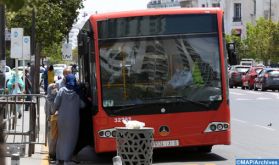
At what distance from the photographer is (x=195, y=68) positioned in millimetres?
13586

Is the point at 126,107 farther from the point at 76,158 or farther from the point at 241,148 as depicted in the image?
the point at 241,148

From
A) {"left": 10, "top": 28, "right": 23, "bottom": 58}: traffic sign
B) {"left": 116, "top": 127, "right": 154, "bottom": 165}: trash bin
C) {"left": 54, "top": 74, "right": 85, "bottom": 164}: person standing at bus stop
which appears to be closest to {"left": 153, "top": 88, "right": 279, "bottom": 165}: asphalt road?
{"left": 54, "top": 74, "right": 85, "bottom": 164}: person standing at bus stop

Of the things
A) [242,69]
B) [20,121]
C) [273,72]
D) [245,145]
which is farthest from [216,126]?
[242,69]

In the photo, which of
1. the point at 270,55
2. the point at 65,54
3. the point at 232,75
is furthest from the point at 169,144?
the point at 270,55

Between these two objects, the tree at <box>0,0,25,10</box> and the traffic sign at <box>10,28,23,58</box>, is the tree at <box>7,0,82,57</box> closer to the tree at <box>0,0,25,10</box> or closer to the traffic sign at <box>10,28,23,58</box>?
the traffic sign at <box>10,28,23,58</box>

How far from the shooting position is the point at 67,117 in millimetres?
13078

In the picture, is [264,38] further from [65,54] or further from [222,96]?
[222,96]

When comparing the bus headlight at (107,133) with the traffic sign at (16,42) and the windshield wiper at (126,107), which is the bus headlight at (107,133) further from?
the traffic sign at (16,42)

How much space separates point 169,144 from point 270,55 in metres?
71.7

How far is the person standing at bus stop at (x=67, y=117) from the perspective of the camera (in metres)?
13.0

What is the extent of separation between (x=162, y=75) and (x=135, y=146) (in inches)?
147

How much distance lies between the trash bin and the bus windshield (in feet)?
11.1

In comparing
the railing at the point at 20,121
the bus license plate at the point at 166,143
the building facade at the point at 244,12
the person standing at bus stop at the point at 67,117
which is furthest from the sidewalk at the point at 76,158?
the building facade at the point at 244,12

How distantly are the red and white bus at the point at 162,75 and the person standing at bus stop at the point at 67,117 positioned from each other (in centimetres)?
39
